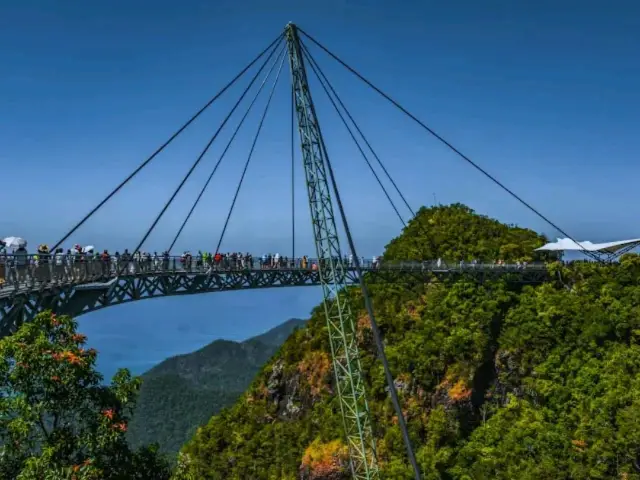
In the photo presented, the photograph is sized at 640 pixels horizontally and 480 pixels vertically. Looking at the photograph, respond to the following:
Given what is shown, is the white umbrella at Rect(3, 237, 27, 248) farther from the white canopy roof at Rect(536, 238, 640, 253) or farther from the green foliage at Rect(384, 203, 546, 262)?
the white canopy roof at Rect(536, 238, 640, 253)

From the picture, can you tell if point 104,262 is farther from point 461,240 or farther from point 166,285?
point 461,240

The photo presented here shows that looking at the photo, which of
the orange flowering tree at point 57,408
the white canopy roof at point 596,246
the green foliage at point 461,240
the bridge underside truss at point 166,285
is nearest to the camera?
the orange flowering tree at point 57,408

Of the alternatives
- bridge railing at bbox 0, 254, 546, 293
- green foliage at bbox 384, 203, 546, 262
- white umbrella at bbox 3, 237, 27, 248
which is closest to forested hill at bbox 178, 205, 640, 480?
green foliage at bbox 384, 203, 546, 262

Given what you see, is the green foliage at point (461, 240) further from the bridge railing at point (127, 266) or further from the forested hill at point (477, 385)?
the bridge railing at point (127, 266)

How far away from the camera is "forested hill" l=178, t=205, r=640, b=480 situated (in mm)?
33812

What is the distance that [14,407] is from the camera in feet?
39.3

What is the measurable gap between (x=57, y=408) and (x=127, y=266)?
52.5 ft

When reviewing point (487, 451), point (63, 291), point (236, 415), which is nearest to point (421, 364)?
point (487, 451)

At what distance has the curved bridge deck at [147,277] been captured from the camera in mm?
19016

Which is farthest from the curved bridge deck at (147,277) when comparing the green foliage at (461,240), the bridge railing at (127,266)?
the green foliage at (461,240)

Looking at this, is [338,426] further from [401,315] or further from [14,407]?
[14,407]

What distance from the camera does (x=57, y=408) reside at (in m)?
12.7

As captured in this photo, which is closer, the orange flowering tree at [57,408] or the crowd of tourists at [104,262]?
the orange flowering tree at [57,408]

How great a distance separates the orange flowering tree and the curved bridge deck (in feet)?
18.5
